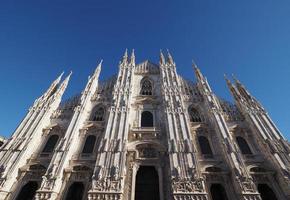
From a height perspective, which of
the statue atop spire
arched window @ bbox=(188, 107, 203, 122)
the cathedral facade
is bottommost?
the cathedral facade

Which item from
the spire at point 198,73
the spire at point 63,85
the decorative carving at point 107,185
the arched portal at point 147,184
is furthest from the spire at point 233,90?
the spire at point 63,85

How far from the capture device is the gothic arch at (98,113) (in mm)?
20703

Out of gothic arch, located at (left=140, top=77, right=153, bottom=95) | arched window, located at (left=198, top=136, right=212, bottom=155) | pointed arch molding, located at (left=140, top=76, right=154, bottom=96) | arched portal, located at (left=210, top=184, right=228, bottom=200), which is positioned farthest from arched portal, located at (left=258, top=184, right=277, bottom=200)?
gothic arch, located at (left=140, top=77, right=153, bottom=95)

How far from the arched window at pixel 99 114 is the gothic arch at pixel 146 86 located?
16.4 ft

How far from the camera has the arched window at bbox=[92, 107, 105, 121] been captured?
2073 centimetres

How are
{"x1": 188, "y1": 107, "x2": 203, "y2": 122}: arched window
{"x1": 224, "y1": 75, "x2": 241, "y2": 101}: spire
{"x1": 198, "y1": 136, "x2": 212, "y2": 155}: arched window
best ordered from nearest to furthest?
1. {"x1": 198, "y1": 136, "x2": 212, "y2": 155}: arched window
2. {"x1": 188, "y1": 107, "x2": 203, "y2": 122}: arched window
3. {"x1": 224, "y1": 75, "x2": 241, "y2": 101}: spire

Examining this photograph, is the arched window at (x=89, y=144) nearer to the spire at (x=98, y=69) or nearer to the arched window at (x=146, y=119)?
the arched window at (x=146, y=119)

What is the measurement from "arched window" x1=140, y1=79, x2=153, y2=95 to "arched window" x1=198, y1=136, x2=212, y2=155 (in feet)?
27.6

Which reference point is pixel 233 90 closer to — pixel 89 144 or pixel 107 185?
pixel 89 144

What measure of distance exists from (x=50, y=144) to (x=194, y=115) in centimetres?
1381

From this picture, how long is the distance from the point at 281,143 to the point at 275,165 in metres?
2.25

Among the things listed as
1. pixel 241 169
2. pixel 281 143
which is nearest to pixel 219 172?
pixel 241 169

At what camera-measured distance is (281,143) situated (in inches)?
641

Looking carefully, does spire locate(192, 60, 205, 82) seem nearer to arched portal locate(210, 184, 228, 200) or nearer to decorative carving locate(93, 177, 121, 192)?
arched portal locate(210, 184, 228, 200)
